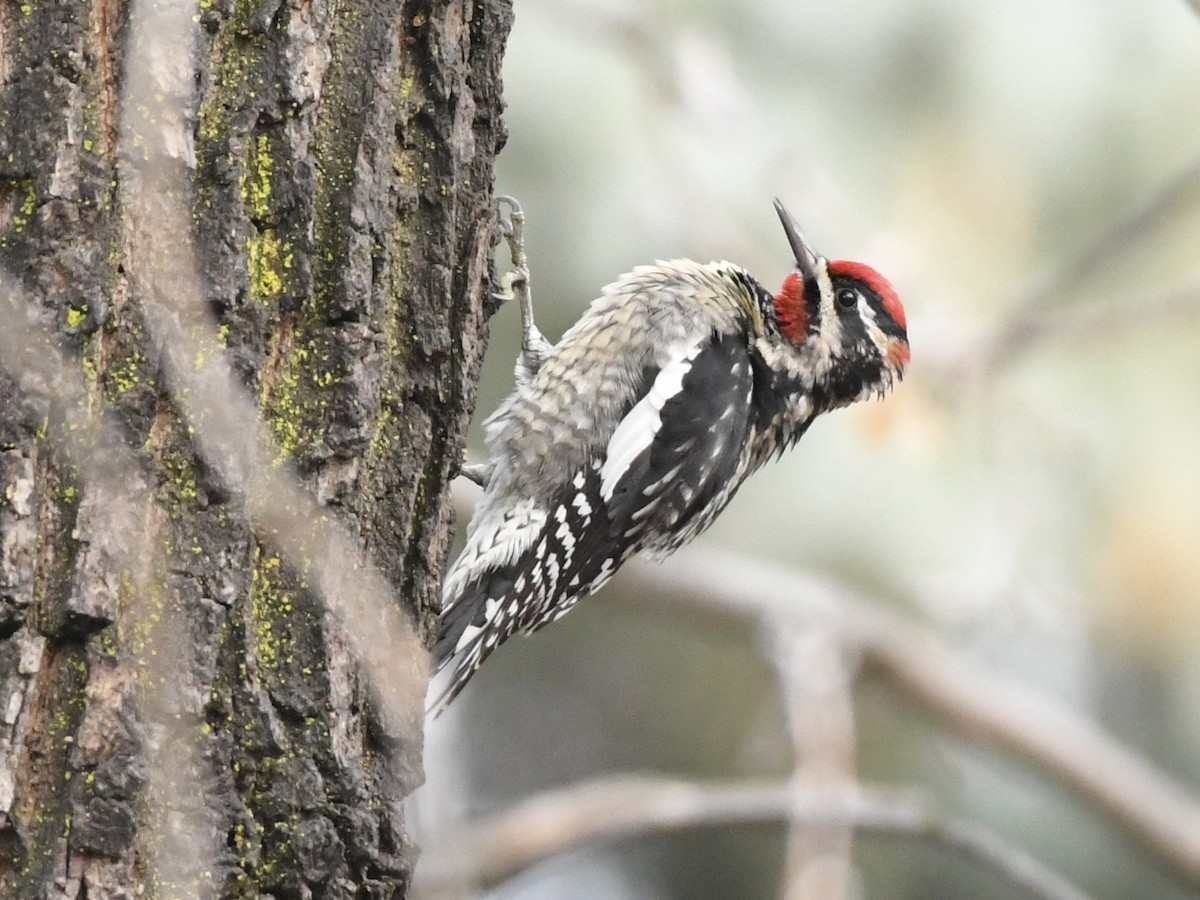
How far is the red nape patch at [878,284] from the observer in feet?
11.3

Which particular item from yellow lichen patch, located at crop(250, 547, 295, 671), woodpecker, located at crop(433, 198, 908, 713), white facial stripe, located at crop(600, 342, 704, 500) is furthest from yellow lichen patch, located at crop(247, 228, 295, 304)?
white facial stripe, located at crop(600, 342, 704, 500)

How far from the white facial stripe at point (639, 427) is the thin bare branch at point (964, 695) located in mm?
1700

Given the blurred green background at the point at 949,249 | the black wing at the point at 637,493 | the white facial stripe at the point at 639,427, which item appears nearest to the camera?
the black wing at the point at 637,493

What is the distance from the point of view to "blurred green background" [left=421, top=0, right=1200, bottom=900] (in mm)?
4840

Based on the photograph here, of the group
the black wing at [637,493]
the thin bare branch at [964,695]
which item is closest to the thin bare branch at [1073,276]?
the thin bare branch at [964,695]

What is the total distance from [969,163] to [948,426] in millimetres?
920

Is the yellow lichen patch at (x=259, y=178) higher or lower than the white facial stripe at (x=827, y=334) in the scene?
lower

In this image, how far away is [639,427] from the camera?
124 inches

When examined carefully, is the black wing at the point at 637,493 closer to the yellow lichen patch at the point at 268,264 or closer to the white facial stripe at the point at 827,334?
the white facial stripe at the point at 827,334

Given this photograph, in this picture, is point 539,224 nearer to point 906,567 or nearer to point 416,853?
point 906,567

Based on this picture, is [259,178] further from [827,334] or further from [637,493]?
[827,334]

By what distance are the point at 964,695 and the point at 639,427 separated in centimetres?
215

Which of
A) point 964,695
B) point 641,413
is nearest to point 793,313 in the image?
point 641,413

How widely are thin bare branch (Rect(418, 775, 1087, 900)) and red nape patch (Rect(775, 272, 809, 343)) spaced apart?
1.30 m
